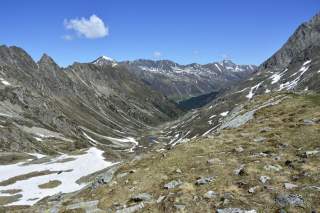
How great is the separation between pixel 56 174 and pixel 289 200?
217 ft

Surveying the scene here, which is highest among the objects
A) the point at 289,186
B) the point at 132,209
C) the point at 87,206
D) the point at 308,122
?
the point at 308,122

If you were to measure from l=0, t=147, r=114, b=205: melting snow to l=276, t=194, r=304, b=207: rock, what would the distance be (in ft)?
160

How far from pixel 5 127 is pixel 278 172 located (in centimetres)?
17152

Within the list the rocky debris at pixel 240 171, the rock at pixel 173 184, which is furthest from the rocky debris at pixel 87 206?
the rocky debris at pixel 240 171

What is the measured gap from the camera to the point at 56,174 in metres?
79.6

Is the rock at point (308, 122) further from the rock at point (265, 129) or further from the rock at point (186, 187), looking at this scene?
the rock at point (186, 187)

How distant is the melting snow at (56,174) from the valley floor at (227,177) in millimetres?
36006

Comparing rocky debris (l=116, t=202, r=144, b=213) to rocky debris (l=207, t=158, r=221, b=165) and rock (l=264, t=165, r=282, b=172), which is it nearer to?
rocky debris (l=207, t=158, r=221, b=165)

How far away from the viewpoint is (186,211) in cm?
2178

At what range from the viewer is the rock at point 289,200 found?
65.8 feet

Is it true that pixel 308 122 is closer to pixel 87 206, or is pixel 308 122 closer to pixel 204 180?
pixel 204 180

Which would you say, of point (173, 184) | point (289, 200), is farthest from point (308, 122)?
point (289, 200)

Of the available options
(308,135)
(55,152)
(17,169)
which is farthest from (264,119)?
(55,152)

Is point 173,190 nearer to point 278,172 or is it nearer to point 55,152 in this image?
point 278,172
